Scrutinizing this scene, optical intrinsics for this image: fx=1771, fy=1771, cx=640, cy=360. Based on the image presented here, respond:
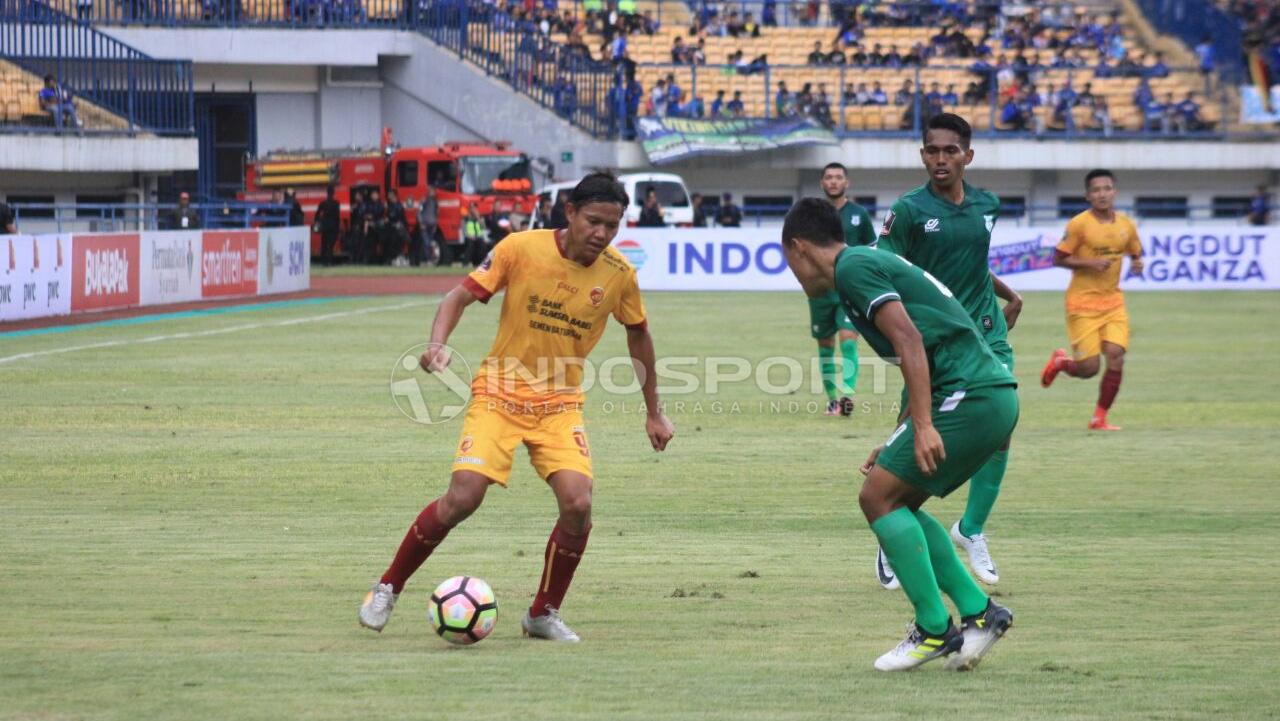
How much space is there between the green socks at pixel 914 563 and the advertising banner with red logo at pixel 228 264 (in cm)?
2697

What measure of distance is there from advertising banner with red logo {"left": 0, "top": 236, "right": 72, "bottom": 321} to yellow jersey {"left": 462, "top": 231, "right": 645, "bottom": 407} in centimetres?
1935

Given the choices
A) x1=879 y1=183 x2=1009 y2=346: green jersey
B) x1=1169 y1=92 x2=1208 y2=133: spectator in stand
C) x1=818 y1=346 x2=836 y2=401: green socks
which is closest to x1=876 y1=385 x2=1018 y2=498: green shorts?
x1=879 y1=183 x2=1009 y2=346: green jersey

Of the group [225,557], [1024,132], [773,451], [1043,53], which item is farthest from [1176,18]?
[225,557]

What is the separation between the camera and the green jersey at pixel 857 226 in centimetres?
1524

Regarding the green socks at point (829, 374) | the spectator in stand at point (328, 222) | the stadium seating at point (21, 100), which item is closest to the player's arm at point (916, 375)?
the green socks at point (829, 374)

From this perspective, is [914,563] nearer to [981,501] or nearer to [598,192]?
[598,192]

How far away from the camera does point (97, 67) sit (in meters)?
40.4

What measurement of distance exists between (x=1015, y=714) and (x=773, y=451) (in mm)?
8350

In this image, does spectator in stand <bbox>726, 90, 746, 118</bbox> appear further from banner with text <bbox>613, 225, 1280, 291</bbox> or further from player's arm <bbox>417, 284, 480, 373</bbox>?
player's arm <bbox>417, 284, 480, 373</bbox>

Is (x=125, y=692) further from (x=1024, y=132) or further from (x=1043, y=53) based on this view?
(x=1043, y=53)

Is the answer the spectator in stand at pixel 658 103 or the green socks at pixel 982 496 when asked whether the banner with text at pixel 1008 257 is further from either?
the green socks at pixel 982 496

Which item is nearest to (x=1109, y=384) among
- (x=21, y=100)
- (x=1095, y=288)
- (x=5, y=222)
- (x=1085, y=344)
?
(x=1085, y=344)

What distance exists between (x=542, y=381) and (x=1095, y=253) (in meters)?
8.94

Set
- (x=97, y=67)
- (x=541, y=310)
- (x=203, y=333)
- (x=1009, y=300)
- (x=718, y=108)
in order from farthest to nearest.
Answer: (x=718, y=108) → (x=97, y=67) → (x=203, y=333) → (x=1009, y=300) → (x=541, y=310)
